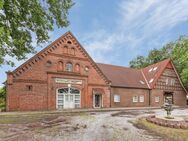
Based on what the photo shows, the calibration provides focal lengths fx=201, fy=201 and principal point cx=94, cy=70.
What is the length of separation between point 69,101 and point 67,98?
482 mm

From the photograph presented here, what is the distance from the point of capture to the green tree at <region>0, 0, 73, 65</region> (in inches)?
473

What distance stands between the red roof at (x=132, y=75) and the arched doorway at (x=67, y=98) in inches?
256

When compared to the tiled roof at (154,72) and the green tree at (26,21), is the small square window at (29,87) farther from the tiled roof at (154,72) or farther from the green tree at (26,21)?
the tiled roof at (154,72)

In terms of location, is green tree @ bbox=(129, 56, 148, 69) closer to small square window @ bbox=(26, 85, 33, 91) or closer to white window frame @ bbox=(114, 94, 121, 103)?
white window frame @ bbox=(114, 94, 121, 103)

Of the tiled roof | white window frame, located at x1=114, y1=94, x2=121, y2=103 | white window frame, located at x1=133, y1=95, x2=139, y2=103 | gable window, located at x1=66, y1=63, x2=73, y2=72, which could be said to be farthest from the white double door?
the tiled roof

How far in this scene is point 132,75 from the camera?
119ft

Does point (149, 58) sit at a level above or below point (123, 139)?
above

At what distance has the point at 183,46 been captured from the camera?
829 inches

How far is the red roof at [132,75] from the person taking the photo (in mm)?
32438

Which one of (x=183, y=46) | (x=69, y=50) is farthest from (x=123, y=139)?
(x=69, y=50)

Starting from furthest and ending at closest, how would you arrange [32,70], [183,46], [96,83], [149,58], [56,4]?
[149,58]
[96,83]
[32,70]
[183,46]
[56,4]

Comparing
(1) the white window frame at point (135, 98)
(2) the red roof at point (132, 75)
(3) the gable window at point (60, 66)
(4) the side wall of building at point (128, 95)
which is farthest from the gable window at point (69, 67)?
(1) the white window frame at point (135, 98)

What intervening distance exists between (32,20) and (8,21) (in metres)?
1.46

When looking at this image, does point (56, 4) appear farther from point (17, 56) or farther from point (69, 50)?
point (69, 50)
